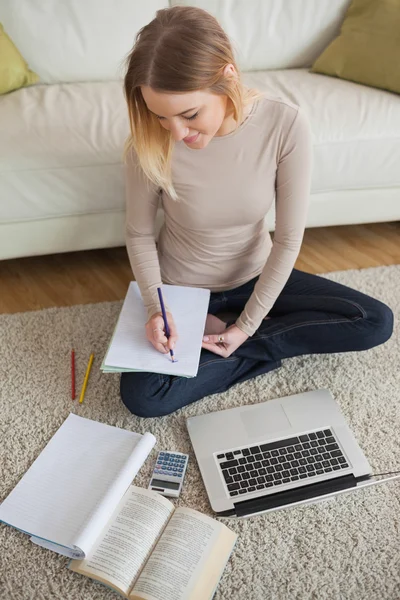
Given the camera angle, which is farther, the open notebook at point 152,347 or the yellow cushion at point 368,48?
the yellow cushion at point 368,48

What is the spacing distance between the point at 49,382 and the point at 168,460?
414mm

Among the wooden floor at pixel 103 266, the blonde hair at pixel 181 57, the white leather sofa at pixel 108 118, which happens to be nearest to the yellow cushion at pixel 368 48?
the white leather sofa at pixel 108 118

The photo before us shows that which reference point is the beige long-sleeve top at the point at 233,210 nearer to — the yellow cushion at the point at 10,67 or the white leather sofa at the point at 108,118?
the white leather sofa at the point at 108,118

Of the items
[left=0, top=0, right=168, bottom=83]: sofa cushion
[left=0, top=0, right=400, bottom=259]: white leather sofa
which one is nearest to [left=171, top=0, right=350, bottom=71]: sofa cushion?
[left=0, top=0, right=400, bottom=259]: white leather sofa

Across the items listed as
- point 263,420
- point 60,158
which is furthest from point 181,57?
point 263,420

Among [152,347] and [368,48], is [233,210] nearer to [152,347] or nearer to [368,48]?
[152,347]

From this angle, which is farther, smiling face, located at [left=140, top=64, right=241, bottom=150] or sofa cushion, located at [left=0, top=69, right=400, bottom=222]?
sofa cushion, located at [left=0, top=69, right=400, bottom=222]

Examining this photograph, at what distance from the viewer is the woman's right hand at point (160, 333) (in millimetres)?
1200

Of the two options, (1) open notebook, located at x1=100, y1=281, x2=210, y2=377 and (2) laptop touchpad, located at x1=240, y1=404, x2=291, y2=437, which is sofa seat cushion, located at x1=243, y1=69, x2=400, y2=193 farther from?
(2) laptop touchpad, located at x1=240, y1=404, x2=291, y2=437

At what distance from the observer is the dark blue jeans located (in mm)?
1260

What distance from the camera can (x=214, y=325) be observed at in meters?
1.37

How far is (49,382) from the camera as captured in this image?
4.59 feet

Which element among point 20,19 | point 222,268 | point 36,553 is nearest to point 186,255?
point 222,268

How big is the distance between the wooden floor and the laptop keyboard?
27.9 inches
